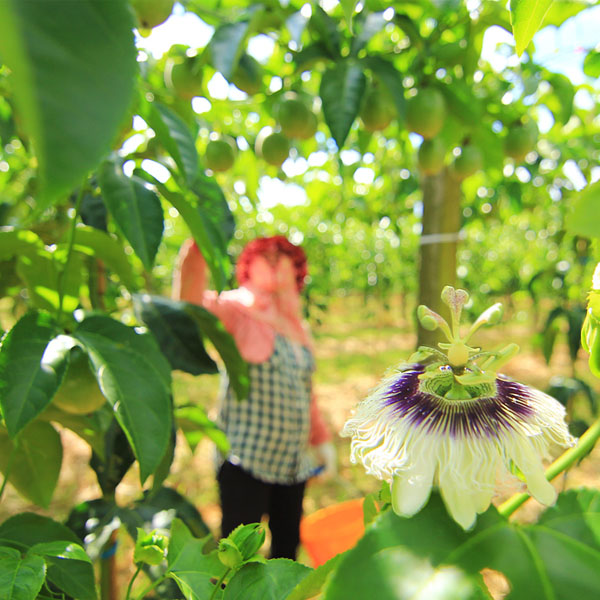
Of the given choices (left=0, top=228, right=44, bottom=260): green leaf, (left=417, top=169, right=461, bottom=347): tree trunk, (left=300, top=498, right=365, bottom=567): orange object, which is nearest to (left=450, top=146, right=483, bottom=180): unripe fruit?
(left=417, top=169, right=461, bottom=347): tree trunk

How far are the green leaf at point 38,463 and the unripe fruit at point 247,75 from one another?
25.0 inches

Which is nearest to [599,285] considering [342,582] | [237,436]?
[342,582]

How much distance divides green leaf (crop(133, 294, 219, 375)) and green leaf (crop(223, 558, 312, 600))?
0.41m

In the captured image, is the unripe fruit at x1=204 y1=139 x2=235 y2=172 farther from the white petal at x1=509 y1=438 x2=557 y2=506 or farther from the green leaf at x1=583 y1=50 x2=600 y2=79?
the white petal at x1=509 y1=438 x2=557 y2=506

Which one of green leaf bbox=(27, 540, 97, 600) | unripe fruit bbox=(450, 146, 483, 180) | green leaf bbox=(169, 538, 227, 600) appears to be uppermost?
unripe fruit bbox=(450, 146, 483, 180)

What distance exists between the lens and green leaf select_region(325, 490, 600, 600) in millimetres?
238

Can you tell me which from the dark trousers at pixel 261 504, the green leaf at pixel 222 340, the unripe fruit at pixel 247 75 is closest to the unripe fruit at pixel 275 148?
the unripe fruit at pixel 247 75

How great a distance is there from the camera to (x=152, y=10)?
2.49 feet

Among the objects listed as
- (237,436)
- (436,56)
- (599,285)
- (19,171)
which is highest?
(436,56)

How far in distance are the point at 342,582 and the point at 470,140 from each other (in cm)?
108

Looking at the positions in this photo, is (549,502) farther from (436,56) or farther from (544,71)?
(544,71)

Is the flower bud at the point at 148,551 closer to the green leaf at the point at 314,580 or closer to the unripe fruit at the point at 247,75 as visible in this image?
the green leaf at the point at 314,580

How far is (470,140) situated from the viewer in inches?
44.6

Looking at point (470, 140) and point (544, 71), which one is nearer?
point (544, 71)
